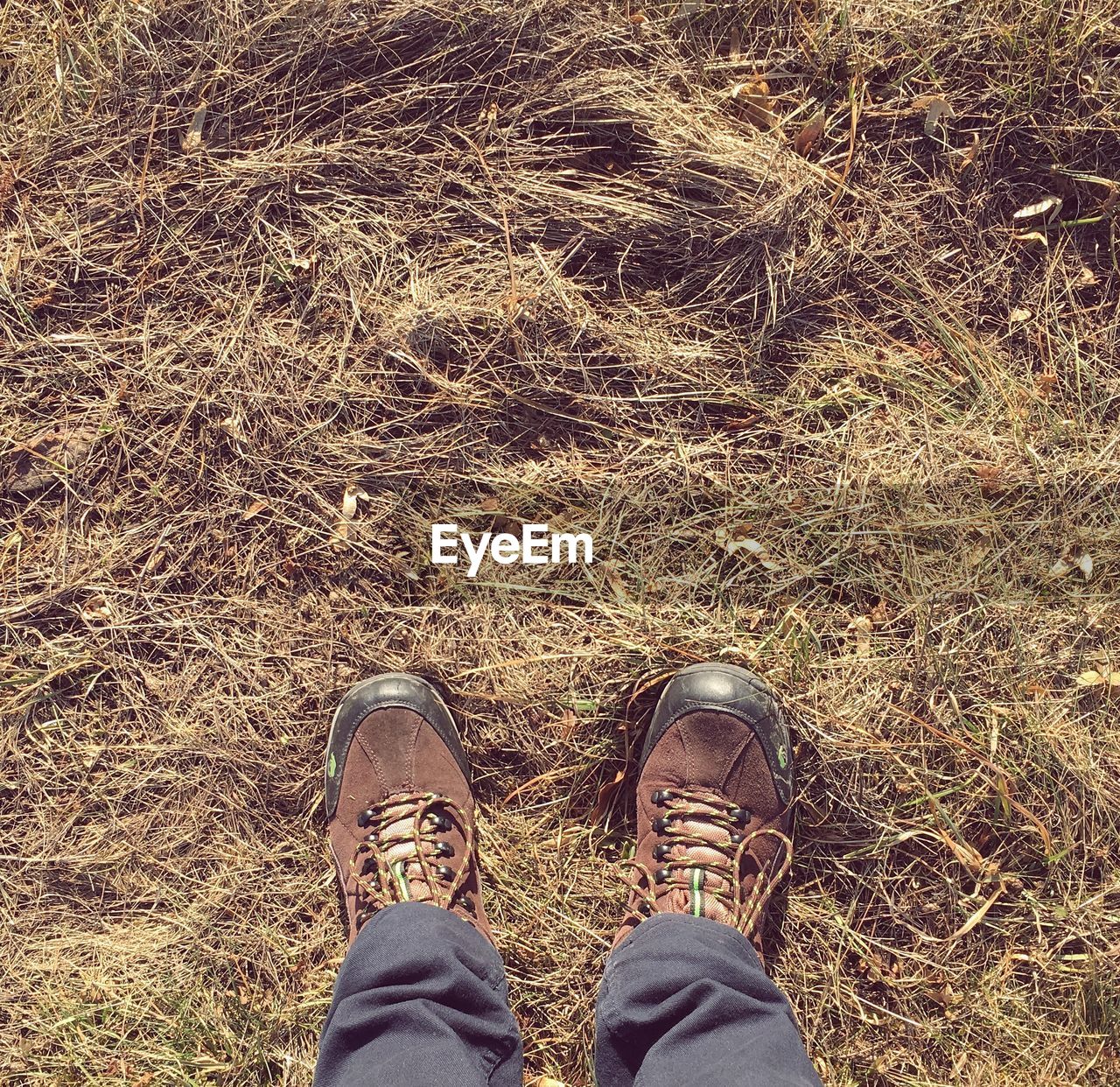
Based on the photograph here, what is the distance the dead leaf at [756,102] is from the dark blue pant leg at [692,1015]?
6.93ft

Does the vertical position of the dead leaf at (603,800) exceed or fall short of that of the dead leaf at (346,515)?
it falls short

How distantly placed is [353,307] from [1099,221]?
2.03 meters

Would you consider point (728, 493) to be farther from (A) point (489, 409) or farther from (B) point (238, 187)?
(B) point (238, 187)

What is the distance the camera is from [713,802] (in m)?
2.20

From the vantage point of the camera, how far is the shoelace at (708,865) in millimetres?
2146

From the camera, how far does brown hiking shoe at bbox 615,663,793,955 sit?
2139 mm

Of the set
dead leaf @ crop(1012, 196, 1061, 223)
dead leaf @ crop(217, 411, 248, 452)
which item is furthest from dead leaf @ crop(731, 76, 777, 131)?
dead leaf @ crop(217, 411, 248, 452)

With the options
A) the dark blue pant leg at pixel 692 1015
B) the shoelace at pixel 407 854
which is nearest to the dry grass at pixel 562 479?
the shoelace at pixel 407 854

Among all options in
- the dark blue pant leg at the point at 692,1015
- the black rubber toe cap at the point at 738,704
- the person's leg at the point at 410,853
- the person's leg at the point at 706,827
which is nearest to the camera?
the dark blue pant leg at the point at 692,1015

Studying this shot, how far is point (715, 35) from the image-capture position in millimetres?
2211

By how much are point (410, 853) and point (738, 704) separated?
37.7 inches

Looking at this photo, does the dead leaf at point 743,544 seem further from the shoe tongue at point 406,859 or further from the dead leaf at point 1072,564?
the shoe tongue at point 406,859

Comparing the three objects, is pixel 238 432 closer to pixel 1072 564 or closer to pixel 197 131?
pixel 197 131

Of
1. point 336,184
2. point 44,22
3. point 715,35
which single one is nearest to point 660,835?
point 336,184
